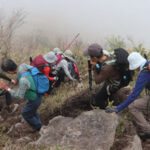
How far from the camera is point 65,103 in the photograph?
5223 mm

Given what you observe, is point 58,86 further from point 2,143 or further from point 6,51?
point 2,143

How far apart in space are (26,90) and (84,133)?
1.49 metres

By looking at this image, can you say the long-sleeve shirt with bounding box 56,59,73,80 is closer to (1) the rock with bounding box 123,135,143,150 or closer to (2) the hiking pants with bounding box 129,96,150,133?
(2) the hiking pants with bounding box 129,96,150,133

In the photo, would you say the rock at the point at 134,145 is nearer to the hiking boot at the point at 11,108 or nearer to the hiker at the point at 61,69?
the hiker at the point at 61,69

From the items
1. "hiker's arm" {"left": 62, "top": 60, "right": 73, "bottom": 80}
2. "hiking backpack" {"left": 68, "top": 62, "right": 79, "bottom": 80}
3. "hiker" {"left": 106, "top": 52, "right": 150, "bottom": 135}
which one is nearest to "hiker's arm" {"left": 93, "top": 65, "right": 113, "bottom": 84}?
"hiker" {"left": 106, "top": 52, "right": 150, "bottom": 135}

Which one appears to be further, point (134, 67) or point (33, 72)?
point (33, 72)

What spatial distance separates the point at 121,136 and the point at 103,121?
0.38 m

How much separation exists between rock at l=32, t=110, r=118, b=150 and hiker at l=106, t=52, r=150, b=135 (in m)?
0.25

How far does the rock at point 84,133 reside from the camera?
314 centimetres

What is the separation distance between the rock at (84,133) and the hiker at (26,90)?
30.4 inches

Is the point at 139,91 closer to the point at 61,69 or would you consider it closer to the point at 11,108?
the point at 61,69

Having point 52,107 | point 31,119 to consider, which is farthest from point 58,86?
point 31,119

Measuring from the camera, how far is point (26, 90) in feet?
13.7

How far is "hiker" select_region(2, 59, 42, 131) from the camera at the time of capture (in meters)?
4.01
